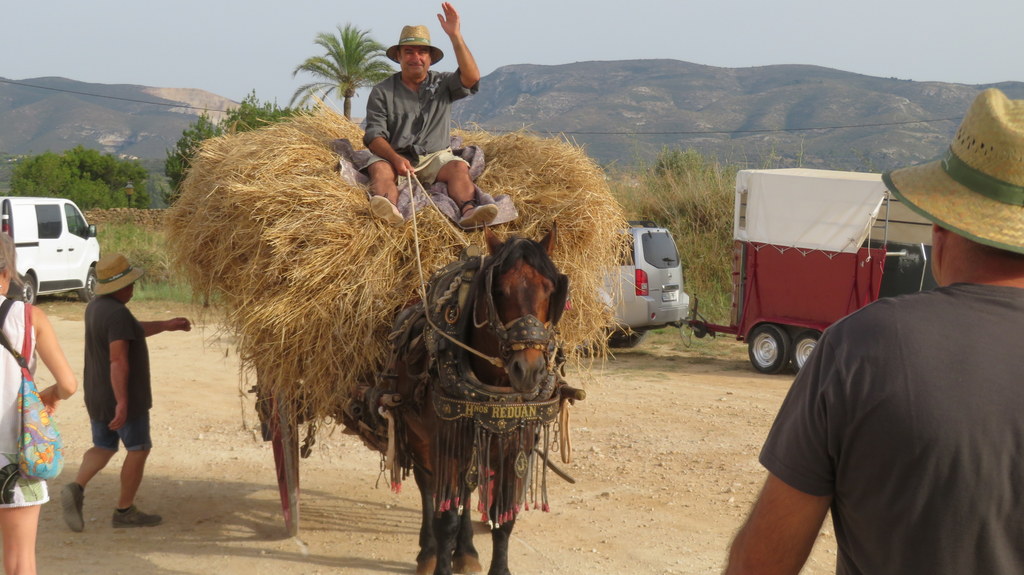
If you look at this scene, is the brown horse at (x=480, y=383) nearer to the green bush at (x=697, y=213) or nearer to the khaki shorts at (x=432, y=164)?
the khaki shorts at (x=432, y=164)

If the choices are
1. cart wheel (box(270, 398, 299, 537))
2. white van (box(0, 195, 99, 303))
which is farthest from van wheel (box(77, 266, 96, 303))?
cart wheel (box(270, 398, 299, 537))

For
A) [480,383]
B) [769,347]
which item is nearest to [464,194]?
[480,383]

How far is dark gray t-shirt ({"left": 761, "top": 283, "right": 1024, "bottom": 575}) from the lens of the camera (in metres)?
1.71

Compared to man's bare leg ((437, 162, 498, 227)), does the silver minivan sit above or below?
below

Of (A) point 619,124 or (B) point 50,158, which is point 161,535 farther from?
(A) point 619,124

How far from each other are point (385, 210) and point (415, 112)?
1.06 metres

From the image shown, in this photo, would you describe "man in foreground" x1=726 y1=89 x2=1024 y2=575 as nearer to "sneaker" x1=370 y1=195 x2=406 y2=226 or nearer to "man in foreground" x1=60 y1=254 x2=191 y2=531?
"sneaker" x1=370 y1=195 x2=406 y2=226

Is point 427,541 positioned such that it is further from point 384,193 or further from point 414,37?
point 414,37

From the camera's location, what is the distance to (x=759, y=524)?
1921mm

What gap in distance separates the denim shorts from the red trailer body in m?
8.46

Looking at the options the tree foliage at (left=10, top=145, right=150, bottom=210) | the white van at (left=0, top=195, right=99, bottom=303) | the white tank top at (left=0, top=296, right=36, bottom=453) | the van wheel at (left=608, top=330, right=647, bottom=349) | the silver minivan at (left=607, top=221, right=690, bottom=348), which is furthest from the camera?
the tree foliage at (left=10, top=145, right=150, bottom=210)

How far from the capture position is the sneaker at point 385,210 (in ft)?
17.2

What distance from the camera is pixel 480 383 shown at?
15.0 feet

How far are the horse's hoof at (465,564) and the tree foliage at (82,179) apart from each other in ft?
128
